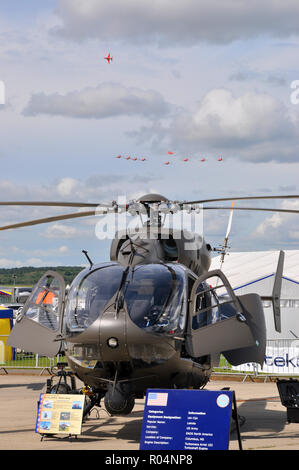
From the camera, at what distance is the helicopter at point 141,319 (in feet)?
33.8

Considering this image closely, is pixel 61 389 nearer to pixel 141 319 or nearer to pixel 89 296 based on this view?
pixel 89 296

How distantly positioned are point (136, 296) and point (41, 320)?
2.38 m

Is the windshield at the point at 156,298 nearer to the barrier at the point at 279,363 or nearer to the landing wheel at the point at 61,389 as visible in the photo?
the landing wheel at the point at 61,389

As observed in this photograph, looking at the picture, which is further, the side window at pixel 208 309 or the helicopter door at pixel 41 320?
the helicopter door at pixel 41 320

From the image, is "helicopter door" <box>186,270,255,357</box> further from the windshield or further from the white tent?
the white tent

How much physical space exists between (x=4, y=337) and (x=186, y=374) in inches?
849

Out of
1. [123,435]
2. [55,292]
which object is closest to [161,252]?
[55,292]

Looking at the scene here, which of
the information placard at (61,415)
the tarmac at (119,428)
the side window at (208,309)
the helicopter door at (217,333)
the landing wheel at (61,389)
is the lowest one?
the tarmac at (119,428)

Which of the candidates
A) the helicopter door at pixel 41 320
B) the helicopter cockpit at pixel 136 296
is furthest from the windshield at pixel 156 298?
the helicopter door at pixel 41 320

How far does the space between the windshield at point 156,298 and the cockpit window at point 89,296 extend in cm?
31

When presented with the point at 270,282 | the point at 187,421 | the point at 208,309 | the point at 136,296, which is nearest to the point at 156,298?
the point at 136,296

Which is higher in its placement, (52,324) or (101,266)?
(101,266)
